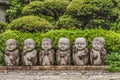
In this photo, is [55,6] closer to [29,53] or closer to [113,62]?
[29,53]

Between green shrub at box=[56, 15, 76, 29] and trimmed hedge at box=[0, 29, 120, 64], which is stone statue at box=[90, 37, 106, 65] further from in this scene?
green shrub at box=[56, 15, 76, 29]

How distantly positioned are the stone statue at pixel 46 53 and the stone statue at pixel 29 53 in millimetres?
207

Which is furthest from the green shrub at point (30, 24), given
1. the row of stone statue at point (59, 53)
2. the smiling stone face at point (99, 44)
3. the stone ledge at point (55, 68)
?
the smiling stone face at point (99, 44)

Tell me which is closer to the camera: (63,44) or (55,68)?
(55,68)

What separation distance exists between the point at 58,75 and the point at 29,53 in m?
1.34

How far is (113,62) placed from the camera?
12.4 metres

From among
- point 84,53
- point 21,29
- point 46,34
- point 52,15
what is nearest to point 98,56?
point 84,53

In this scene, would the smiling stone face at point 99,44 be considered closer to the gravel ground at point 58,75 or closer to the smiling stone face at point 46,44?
the gravel ground at point 58,75

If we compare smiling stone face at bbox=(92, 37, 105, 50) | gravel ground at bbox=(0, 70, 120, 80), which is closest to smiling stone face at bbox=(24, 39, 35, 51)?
gravel ground at bbox=(0, 70, 120, 80)

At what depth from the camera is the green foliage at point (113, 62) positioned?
1215cm

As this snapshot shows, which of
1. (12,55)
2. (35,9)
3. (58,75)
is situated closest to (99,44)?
(58,75)

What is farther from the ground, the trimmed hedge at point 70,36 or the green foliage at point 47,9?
the green foliage at point 47,9

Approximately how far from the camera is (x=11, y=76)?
1199 centimetres

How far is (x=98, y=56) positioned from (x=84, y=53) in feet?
1.36
